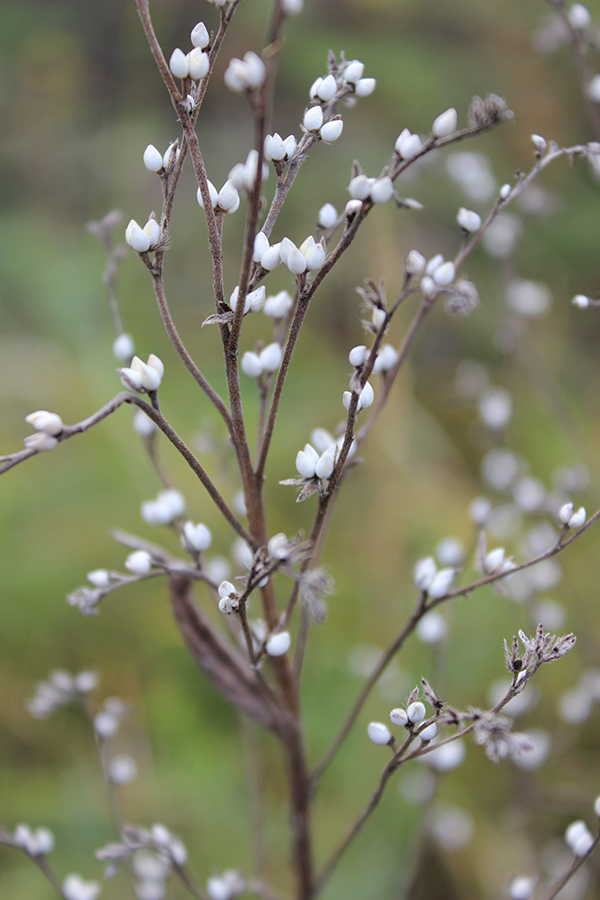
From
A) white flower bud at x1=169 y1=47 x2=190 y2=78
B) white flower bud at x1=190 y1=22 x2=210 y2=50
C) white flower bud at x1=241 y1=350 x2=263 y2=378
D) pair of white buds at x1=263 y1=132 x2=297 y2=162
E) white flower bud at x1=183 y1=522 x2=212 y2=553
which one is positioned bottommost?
white flower bud at x1=183 y1=522 x2=212 y2=553

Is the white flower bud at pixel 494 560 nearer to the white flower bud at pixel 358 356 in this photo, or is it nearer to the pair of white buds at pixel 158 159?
the white flower bud at pixel 358 356

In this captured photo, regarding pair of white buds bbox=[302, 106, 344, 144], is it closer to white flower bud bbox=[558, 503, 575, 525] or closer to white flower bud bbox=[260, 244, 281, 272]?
white flower bud bbox=[260, 244, 281, 272]

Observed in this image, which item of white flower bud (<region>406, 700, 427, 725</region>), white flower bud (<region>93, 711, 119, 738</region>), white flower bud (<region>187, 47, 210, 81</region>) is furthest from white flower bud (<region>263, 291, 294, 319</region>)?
white flower bud (<region>93, 711, 119, 738</region>)

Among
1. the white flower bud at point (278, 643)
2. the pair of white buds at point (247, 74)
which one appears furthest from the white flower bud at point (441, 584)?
the pair of white buds at point (247, 74)

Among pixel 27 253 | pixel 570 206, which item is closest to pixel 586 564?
pixel 570 206

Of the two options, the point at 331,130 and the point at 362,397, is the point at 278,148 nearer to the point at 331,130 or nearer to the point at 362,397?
the point at 331,130

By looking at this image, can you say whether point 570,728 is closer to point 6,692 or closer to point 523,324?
point 523,324

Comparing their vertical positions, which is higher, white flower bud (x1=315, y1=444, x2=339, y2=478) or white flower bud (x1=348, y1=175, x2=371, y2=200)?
white flower bud (x1=348, y1=175, x2=371, y2=200)
